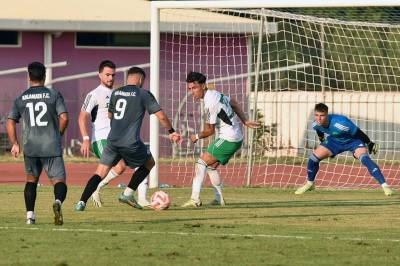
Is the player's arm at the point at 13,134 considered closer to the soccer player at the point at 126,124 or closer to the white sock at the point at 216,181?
the soccer player at the point at 126,124

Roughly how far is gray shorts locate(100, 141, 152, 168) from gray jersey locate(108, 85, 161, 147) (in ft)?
0.21

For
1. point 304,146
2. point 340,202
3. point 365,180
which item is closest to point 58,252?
point 340,202

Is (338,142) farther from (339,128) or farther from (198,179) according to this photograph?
(198,179)

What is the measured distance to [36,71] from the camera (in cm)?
1371

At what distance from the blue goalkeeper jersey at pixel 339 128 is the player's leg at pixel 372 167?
0.94ft

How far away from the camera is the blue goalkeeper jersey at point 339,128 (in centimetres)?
2058

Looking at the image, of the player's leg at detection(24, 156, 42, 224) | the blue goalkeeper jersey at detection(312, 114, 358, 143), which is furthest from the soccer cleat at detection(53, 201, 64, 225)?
the blue goalkeeper jersey at detection(312, 114, 358, 143)

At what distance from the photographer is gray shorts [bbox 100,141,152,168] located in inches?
614

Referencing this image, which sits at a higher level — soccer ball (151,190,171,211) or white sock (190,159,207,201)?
white sock (190,159,207,201)

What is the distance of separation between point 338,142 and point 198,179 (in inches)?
169

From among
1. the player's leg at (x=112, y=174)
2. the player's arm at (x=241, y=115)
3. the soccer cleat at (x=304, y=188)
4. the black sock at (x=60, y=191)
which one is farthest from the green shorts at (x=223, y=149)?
the black sock at (x=60, y=191)

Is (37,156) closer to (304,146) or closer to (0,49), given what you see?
(304,146)

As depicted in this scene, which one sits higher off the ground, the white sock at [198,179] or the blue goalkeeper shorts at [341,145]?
the blue goalkeeper shorts at [341,145]

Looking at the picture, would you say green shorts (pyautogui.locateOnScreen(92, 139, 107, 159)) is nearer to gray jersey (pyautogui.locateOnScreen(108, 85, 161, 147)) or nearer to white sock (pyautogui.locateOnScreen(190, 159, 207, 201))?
gray jersey (pyautogui.locateOnScreen(108, 85, 161, 147))
